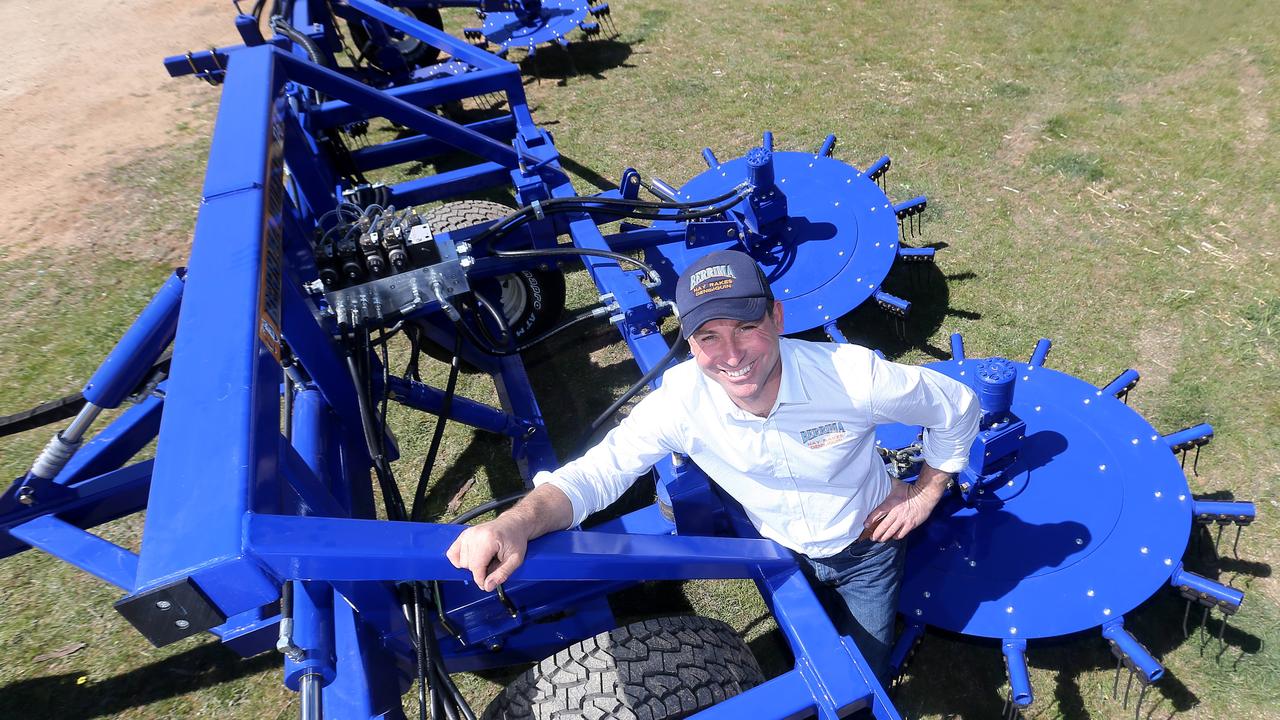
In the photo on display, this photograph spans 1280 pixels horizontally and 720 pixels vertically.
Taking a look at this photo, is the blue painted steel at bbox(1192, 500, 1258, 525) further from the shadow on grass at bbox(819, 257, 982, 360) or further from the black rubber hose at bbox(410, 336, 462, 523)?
the black rubber hose at bbox(410, 336, 462, 523)

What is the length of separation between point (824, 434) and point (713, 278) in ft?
1.79

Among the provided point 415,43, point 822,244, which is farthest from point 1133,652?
point 415,43

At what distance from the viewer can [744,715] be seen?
193 centimetres

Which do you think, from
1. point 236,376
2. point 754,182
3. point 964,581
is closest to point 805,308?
point 754,182

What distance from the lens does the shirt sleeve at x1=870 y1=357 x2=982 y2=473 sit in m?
1.99

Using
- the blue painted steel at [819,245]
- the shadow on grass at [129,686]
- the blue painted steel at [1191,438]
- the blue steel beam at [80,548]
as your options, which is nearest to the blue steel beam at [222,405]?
the blue steel beam at [80,548]

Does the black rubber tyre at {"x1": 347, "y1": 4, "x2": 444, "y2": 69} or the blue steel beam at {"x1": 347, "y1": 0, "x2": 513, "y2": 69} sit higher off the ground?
the blue steel beam at {"x1": 347, "y1": 0, "x2": 513, "y2": 69}

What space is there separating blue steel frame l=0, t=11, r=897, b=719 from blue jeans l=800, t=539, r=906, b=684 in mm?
242

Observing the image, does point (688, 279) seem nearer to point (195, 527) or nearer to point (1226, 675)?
point (195, 527)

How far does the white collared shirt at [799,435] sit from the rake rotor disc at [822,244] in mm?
1765

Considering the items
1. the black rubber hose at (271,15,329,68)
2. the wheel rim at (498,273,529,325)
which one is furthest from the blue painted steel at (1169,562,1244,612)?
the black rubber hose at (271,15,329,68)

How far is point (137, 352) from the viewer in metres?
2.56

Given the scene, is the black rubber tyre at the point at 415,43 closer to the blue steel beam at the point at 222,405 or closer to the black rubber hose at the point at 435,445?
the black rubber hose at the point at 435,445

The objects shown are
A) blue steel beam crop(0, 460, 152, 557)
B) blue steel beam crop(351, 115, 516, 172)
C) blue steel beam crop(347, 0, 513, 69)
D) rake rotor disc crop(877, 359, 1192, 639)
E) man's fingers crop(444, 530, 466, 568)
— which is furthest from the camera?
blue steel beam crop(351, 115, 516, 172)
